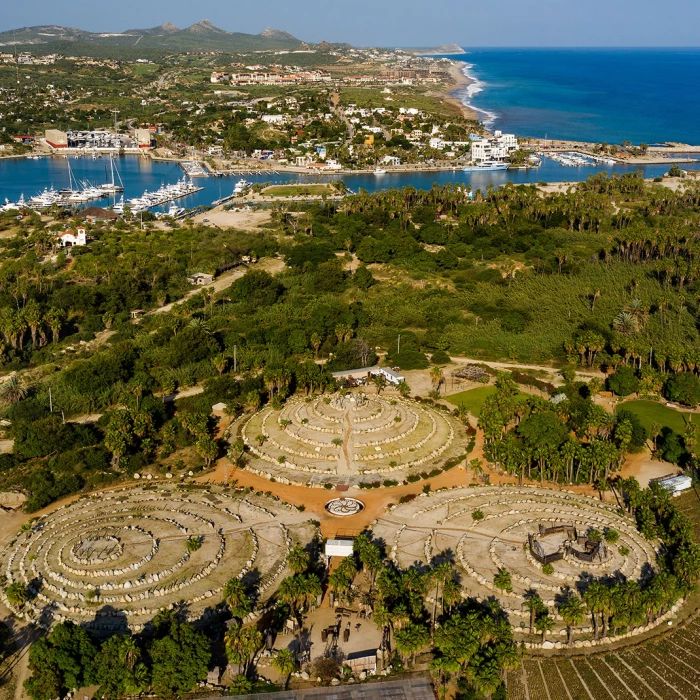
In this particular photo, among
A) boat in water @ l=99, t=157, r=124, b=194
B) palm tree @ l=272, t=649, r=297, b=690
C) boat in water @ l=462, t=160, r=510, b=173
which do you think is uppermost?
boat in water @ l=462, t=160, r=510, b=173

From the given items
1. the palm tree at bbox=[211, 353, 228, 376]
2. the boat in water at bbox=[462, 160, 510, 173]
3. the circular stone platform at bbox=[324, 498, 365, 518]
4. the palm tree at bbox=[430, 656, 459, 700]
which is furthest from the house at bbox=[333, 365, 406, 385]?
the boat in water at bbox=[462, 160, 510, 173]

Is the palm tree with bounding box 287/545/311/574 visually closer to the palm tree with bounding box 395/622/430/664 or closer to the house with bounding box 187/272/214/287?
the palm tree with bounding box 395/622/430/664

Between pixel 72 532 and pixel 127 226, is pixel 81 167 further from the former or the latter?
pixel 72 532

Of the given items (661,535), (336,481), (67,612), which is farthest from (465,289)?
(67,612)

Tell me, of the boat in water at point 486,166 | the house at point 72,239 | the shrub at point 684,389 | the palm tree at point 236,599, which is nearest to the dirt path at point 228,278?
the house at point 72,239

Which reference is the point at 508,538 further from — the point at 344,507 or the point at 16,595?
the point at 16,595

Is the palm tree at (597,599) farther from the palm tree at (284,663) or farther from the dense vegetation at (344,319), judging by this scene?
the dense vegetation at (344,319)
